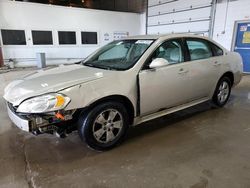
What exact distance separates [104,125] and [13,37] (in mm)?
8915

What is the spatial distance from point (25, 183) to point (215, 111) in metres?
3.16

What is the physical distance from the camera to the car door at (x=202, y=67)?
296 centimetres

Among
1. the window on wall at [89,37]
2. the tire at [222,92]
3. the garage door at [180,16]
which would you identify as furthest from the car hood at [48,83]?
the window on wall at [89,37]

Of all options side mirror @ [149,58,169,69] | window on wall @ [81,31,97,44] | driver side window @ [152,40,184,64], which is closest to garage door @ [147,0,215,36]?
window on wall @ [81,31,97,44]

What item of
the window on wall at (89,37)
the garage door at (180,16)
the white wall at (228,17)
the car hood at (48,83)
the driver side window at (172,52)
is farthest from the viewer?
the window on wall at (89,37)

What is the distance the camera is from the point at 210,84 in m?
3.31

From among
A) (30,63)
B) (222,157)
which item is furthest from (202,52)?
(30,63)

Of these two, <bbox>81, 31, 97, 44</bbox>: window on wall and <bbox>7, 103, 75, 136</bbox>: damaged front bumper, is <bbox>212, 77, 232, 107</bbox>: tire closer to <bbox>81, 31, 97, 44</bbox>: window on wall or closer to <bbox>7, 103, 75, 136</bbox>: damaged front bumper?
<bbox>7, 103, 75, 136</bbox>: damaged front bumper

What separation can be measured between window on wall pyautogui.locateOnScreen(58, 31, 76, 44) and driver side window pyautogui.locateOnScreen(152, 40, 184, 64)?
859 cm

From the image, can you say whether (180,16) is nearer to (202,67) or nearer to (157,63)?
(202,67)

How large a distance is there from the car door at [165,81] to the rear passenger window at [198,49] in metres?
0.22

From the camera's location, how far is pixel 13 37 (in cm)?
906

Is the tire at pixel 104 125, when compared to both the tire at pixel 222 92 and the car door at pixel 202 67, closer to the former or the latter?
the car door at pixel 202 67

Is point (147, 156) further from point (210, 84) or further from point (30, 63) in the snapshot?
point (30, 63)
